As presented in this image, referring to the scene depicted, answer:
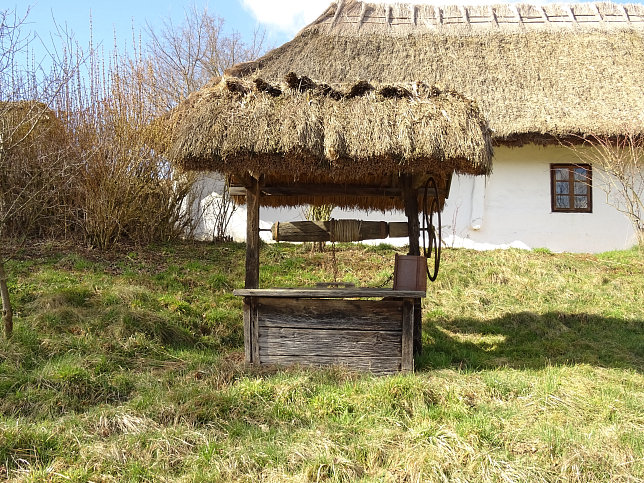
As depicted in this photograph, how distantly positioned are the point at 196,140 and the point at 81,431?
2.14 metres

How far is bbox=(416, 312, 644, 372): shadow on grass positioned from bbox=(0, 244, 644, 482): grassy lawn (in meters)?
0.02

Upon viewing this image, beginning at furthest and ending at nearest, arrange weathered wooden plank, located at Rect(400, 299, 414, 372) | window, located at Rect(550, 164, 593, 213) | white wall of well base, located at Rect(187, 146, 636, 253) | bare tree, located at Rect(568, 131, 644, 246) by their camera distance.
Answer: window, located at Rect(550, 164, 593, 213) → white wall of well base, located at Rect(187, 146, 636, 253) → bare tree, located at Rect(568, 131, 644, 246) → weathered wooden plank, located at Rect(400, 299, 414, 372)

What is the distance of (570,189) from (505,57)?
2894 mm

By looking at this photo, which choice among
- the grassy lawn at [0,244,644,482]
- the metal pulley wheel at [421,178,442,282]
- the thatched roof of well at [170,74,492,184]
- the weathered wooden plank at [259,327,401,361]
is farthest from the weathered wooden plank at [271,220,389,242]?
the grassy lawn at [0,244,644,482]

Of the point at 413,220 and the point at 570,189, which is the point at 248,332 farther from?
the point at 570,189

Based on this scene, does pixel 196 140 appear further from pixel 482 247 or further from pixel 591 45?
pixel 591 45

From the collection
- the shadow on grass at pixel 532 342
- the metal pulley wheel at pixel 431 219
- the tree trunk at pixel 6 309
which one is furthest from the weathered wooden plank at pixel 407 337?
the tree trunk at pixel 6 309

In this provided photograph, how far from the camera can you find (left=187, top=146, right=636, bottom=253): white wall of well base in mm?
9445

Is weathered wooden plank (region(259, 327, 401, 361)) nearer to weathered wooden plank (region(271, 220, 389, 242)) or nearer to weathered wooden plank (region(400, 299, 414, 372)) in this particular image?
weathered wooden plank (region(400, 299, 414, 372))

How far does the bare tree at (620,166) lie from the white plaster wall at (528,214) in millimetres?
162

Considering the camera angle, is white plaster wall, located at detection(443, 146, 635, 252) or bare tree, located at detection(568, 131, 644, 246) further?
white plaster wall, located at detection(443, 146, 635, 252)

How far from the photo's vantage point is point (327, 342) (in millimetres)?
4340

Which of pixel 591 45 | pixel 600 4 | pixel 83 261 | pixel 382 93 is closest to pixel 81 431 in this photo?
pixel 382 93

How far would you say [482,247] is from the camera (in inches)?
374
